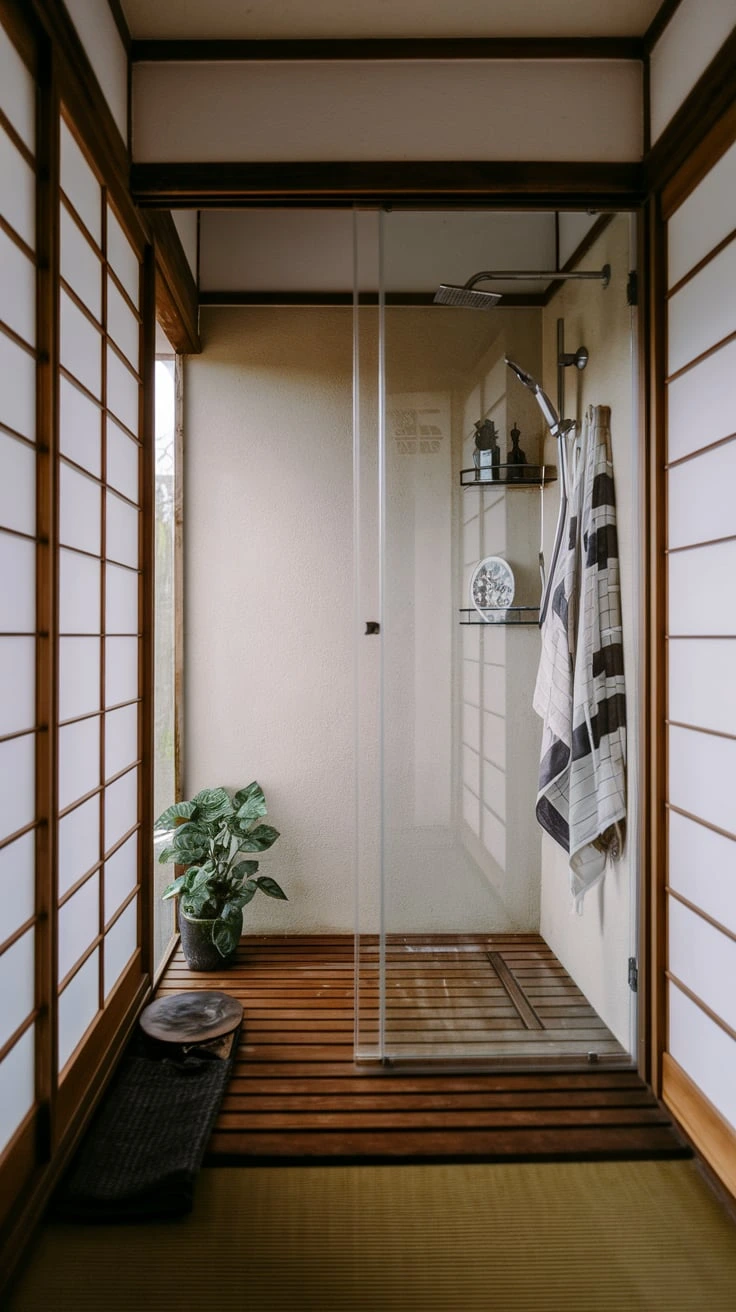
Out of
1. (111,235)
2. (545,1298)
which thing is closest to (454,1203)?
(545,1298)

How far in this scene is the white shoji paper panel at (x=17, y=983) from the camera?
57.7 inches

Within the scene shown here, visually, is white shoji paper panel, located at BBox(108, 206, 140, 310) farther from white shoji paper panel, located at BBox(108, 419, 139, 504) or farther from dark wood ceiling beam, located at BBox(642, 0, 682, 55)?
dark wood ceiling beam, located at BBox(642, 0, 682, 55)

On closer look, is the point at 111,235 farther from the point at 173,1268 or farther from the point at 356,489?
the point at 173,1268

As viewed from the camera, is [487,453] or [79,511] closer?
[79,511]

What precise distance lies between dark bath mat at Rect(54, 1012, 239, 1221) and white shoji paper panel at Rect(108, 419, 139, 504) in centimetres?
157

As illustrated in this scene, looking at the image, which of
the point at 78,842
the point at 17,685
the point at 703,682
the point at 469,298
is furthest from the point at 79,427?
the point at 703,682

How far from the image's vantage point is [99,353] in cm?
206

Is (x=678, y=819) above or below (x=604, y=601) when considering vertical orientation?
below

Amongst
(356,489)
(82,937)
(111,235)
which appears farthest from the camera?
(356,489)

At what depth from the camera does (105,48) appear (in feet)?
6.53

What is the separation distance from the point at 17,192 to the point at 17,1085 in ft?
5.47

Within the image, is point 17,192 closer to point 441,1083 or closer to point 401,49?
point 401,49

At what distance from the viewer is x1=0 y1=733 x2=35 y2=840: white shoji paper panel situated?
1470 mm

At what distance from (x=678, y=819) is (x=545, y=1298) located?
1.05 meters
